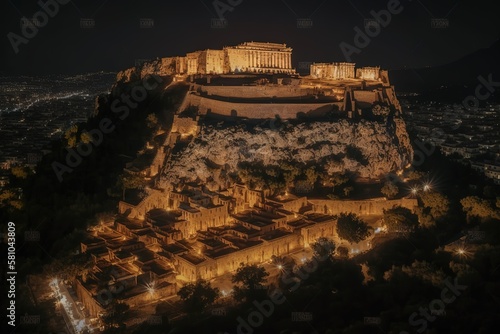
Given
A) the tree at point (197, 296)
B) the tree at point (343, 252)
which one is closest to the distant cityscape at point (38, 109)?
the tree at point (197, 296)

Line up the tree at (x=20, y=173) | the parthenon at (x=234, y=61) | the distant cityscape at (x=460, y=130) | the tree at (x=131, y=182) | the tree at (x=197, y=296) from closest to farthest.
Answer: the tree at (x=197, y=296)
the tree at (x=131, y=182)
the tree at (x=20, y=173)
the parthenon at (x=234, y=61)
the distant cityscape at (x=460, y=130)

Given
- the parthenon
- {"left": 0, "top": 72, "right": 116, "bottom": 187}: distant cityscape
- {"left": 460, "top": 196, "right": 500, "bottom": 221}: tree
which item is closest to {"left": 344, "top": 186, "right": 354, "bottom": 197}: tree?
{"left": 460, "top": 196, "right": 500, "bottom": 221}: tree

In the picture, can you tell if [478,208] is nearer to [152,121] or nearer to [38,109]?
[152,121]

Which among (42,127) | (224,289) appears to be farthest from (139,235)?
(42,127)

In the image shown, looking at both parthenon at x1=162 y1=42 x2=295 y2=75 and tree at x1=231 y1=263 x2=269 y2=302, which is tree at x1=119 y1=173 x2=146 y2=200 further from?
parthenon at x1=162 y1=42 x2=295 y2=75

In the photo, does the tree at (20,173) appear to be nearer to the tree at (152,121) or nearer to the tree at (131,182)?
the tree at (131,182)

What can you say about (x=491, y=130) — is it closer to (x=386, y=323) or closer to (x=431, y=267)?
(x=431, y=267)
